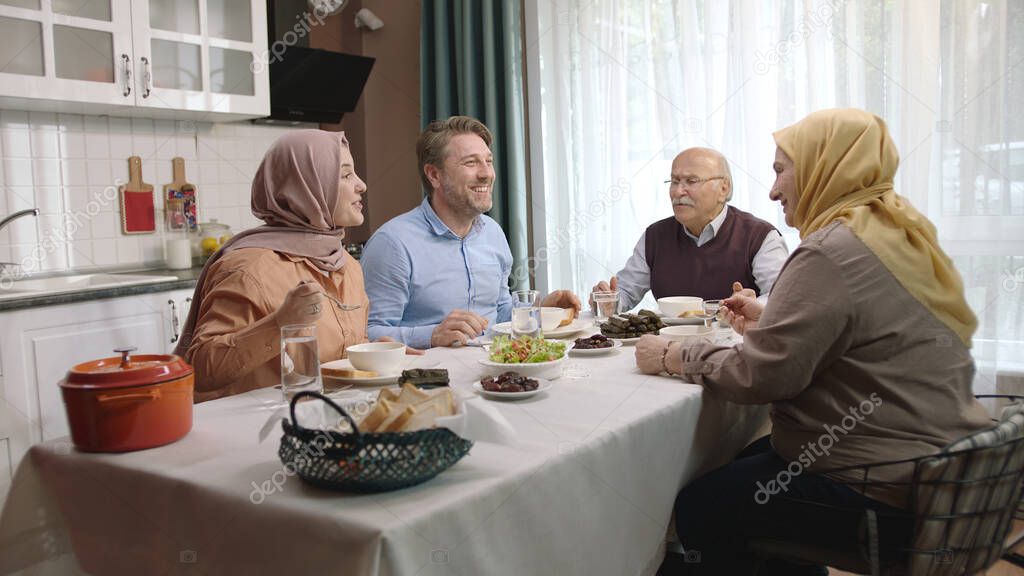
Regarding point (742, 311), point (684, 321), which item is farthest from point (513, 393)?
point (684, 321)

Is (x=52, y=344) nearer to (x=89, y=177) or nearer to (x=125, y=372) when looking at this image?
(x=89, y=177)

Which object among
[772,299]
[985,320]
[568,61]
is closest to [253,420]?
[772,299]

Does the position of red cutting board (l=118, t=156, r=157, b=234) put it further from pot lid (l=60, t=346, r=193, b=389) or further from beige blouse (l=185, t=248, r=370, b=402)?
pot lid (l=60, t=346, r=193, b=389)

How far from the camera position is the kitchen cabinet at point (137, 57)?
309 cm

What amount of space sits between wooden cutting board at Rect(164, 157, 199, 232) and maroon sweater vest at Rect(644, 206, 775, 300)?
222 cm

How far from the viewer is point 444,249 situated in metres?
2.88

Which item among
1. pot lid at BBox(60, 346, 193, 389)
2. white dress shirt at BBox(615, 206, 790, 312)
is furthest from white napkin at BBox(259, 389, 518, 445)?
white dress shirt at BBox(615, 206, 790, 312)

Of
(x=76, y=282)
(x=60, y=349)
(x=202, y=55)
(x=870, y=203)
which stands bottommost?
(x=60, y=349)

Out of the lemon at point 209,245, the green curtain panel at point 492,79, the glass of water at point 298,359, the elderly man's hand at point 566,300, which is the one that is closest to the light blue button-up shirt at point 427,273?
the elderly man's hand at point 566,300

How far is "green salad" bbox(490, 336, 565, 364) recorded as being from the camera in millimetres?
1817

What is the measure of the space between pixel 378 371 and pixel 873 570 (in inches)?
40.4

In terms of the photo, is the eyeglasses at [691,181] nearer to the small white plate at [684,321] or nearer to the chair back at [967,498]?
the small white plate at [684,321]

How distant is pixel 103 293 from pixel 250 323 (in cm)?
148

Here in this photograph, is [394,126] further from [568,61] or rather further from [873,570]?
[873,570]
